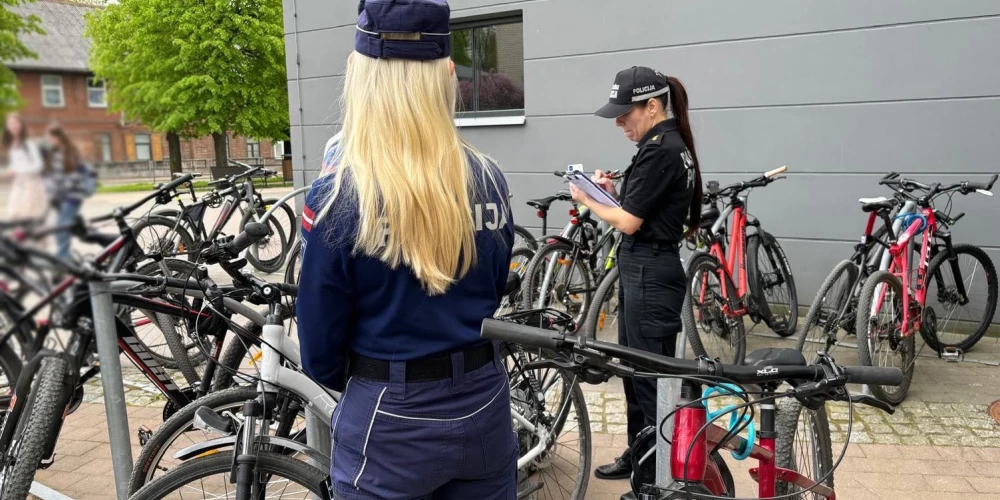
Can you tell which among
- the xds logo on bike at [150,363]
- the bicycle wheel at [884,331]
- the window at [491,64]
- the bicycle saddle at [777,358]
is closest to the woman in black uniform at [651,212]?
the bicycle saddle at [777,358]

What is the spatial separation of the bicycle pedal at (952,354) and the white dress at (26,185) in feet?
18.6

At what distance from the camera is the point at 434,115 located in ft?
5.17

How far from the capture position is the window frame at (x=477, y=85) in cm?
721

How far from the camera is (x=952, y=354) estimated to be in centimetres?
504

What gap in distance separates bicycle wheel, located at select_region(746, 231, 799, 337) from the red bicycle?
3180 mm

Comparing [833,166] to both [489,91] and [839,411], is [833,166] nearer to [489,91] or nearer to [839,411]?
[839,411]

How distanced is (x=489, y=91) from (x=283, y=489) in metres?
5.96

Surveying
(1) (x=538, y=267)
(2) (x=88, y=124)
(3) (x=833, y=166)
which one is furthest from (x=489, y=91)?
(2) (x=88, y=124)

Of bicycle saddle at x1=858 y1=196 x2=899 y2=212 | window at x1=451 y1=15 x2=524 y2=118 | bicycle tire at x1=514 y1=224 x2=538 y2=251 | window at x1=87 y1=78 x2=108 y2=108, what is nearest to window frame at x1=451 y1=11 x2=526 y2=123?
window at x1=451 y1=15 x2=524 y2=118

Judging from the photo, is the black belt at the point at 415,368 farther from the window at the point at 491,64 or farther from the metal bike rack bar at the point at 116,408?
the window at the point at 491,64

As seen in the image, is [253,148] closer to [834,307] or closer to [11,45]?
[11,45]

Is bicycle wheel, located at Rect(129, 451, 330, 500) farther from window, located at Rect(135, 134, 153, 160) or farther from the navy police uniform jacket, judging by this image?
window, located at Rect(135, 134, 153, 160)

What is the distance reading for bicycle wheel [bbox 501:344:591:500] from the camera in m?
2.90

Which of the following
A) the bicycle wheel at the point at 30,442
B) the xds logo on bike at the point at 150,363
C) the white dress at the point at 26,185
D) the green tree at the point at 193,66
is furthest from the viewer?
the xds logo on bike at the point at 150,363
